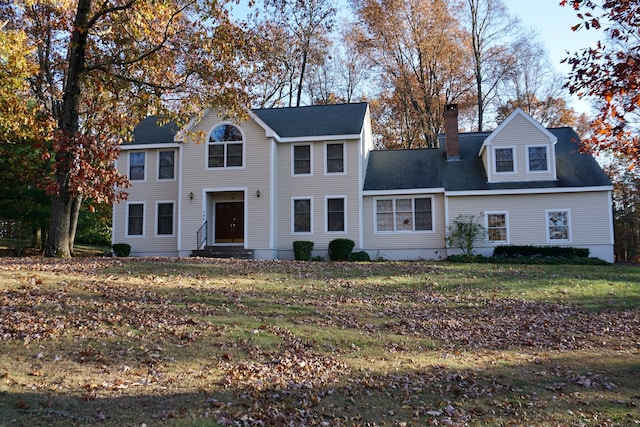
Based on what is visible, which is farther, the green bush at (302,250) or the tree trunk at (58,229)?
the green bush at (302,250)

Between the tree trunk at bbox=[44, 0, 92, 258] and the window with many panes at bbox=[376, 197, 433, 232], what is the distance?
1246 centimetres

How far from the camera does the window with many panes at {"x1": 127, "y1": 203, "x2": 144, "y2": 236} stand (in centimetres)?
2258

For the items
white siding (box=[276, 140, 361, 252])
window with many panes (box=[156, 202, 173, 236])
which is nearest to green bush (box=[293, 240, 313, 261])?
white siding (box=[276, 140, 361, 252])

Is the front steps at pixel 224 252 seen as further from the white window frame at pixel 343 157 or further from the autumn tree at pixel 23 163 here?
the autumn tree at pixel 23 163

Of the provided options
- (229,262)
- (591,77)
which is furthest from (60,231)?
(591,77)

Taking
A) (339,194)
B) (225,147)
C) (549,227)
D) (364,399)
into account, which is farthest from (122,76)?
(549,227)

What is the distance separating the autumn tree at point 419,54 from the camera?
31.1m

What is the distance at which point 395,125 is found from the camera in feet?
116

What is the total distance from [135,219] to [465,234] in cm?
1475

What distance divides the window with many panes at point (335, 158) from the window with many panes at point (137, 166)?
8666mm

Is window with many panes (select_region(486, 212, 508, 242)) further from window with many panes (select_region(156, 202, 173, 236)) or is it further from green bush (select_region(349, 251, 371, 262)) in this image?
window with many panes (select_region(156, 202, 173, 236))

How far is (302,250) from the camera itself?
66.6ft

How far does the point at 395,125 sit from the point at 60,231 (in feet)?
85.1

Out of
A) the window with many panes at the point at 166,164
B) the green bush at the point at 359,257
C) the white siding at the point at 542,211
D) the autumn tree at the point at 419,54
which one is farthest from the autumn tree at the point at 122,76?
the autumn tree at the point at 419,54
